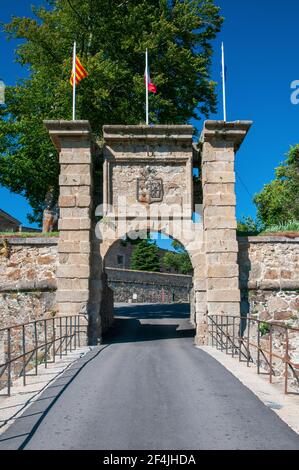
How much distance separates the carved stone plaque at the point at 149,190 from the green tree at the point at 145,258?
117 feet

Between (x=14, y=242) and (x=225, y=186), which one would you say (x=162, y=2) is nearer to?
(x=225, y=186)

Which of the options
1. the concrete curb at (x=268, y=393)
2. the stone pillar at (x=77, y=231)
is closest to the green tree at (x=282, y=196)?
the stone pillar at (x=77, y=231)

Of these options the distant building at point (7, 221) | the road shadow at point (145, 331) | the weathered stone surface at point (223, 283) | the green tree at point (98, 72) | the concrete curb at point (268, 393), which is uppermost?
the green tree at point (98, 72)

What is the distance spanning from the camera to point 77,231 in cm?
1402

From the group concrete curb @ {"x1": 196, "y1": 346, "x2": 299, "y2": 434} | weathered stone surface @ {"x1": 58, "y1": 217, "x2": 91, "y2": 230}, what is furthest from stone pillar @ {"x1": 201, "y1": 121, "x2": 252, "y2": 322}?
weathered stone surface @ {"x1": 58, "y1": 217, "x2": 91, "y2": 230}

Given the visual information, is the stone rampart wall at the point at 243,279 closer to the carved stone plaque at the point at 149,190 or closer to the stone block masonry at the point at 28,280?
the stone block masonry at the point at 28,280

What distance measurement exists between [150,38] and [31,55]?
586 cm

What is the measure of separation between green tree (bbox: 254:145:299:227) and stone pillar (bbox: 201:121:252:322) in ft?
41.4

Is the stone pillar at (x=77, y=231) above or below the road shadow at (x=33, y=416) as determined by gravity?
above

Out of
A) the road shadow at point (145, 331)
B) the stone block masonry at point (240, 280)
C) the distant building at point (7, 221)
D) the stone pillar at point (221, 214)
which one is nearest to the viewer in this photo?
the stone pillar at point (221, 214)

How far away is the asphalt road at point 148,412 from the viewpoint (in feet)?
16.4

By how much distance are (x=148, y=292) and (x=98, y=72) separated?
25272 millimetres

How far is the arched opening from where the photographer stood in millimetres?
17703

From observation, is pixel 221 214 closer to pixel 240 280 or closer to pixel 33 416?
pixel 240 280
